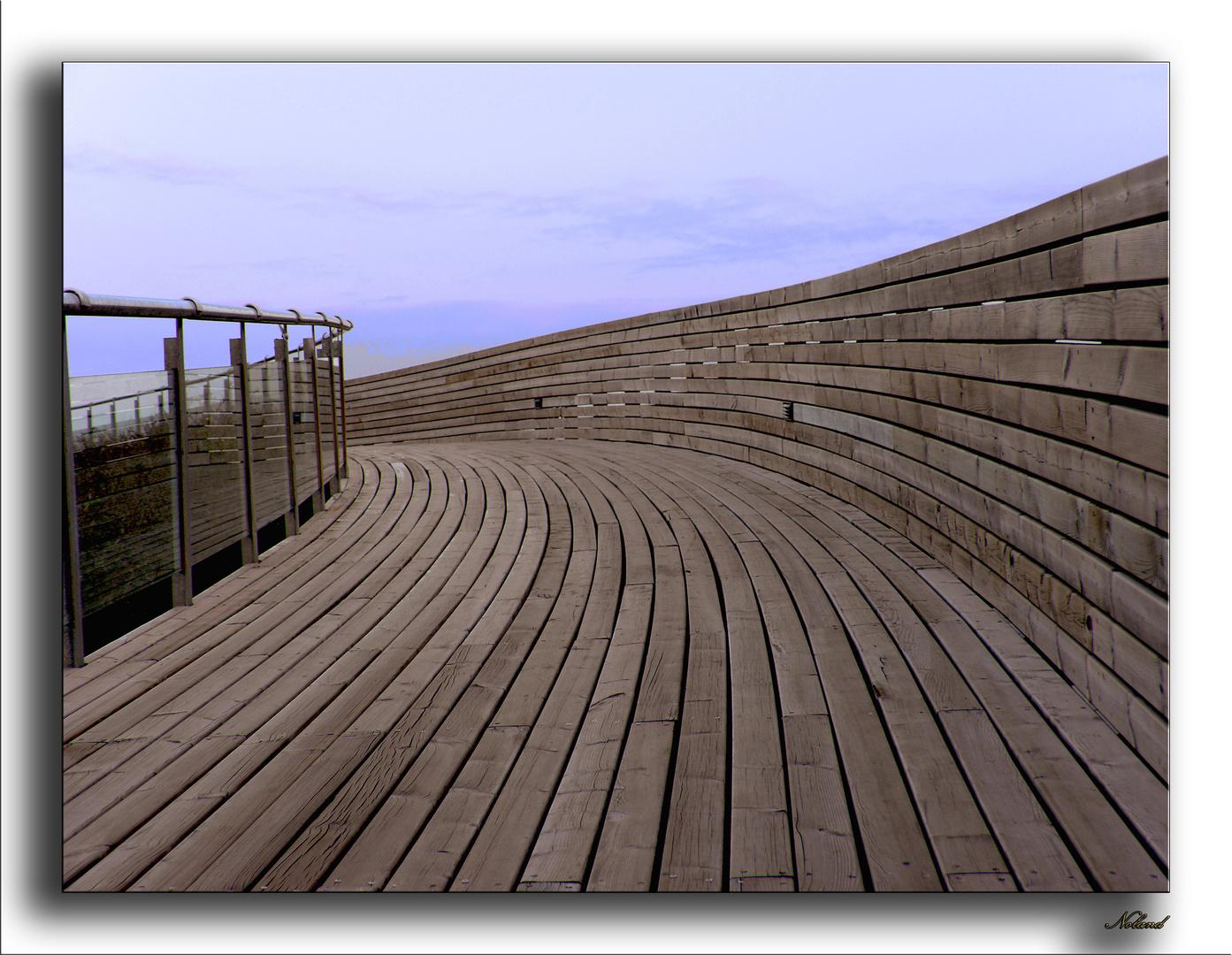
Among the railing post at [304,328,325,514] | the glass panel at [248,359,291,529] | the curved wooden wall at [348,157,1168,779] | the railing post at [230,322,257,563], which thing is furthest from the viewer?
the railing post at [304,328,325,514]

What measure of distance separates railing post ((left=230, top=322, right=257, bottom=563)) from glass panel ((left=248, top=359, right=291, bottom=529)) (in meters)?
0.04

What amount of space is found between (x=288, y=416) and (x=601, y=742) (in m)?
2.73

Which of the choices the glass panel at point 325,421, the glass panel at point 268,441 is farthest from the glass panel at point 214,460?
the glass panel at point 325,421

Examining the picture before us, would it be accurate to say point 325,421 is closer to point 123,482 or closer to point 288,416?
point 288,416

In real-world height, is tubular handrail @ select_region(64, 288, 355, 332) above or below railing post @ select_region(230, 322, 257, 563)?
above

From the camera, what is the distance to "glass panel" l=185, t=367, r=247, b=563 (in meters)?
2.86

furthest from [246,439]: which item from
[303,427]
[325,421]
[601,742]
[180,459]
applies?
[601,742]

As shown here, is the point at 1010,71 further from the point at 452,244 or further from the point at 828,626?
the point at 452,244

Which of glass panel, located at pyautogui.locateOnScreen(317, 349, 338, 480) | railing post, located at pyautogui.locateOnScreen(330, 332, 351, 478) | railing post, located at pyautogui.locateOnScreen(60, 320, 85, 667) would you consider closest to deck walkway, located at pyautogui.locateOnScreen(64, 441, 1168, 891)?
railing post, located at pyautogui.locateOnScreen(60, 320, 85, 667)

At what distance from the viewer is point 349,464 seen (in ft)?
20.2

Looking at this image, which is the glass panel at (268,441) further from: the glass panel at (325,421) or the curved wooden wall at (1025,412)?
the curved wooden wall at (1025,412)

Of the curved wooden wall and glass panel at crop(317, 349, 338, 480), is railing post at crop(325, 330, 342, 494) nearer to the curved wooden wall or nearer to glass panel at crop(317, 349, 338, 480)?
glass panel at crop(317, 349, 338, 480)

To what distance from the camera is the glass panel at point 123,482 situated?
2164mm

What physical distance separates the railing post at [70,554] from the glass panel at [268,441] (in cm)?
122
